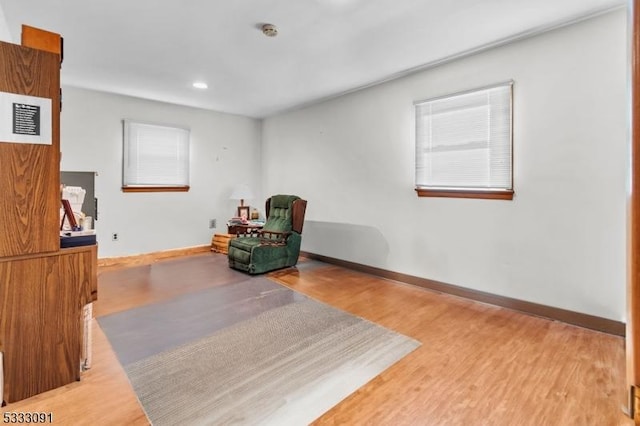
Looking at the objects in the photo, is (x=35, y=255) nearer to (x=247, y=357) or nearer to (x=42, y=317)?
(x=42, y=317)

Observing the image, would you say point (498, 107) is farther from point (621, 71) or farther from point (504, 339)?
point (504, 339)

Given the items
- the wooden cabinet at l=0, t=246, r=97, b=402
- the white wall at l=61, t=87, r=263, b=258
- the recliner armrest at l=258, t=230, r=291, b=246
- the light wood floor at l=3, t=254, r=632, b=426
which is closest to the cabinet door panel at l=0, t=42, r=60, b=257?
the wooden cabinet at l=0, t=246, r=97, b=402

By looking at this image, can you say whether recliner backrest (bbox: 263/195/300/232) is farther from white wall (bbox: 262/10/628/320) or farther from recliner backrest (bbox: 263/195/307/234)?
white wall (bbox: 262/10/628/320)

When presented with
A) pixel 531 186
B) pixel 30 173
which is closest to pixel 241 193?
pixel 30 173

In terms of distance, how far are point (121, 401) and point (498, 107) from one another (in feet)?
12.7

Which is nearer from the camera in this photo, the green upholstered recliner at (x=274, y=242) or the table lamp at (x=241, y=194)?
the green upholstered recliner at (x=274, y=242)

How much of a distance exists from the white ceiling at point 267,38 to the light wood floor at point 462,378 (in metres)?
2.61

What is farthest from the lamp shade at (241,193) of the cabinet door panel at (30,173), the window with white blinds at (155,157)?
the cabinet door panel at (30,173)

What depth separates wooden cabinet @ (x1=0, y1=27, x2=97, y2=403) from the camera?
68.5 inches

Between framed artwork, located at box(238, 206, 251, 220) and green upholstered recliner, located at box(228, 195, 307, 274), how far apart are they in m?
0.98

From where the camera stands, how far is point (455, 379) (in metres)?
2.00

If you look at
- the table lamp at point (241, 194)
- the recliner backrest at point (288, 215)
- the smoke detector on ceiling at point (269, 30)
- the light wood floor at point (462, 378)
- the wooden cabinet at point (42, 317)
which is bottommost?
the light wood floor at point (462, 378)

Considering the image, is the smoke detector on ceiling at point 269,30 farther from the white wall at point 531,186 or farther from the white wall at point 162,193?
the white wall at point 162,193

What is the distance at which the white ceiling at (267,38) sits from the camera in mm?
2463
